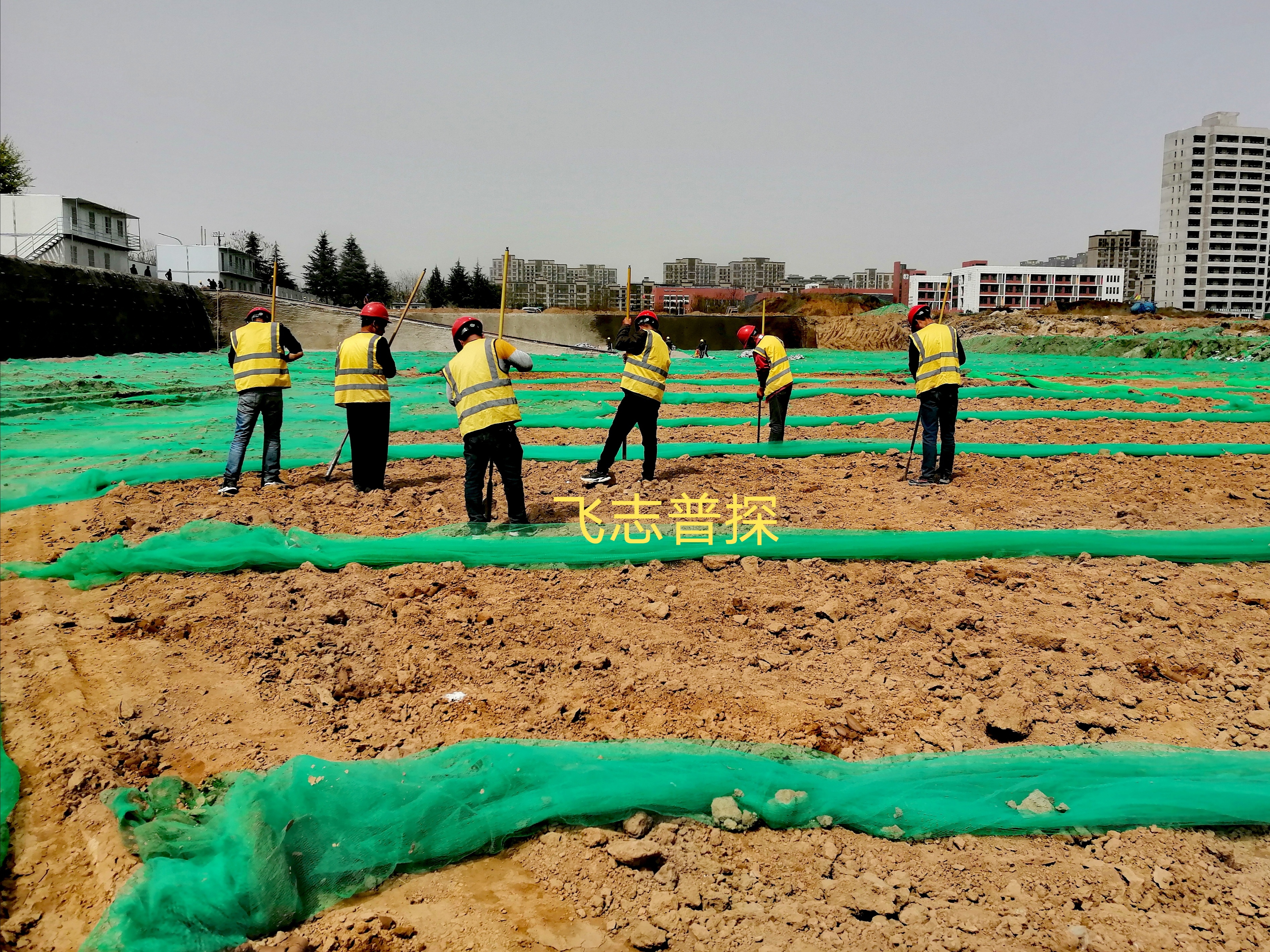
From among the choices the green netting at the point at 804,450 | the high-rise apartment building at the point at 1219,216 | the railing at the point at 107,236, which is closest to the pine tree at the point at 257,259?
the railing at the point at 107,236

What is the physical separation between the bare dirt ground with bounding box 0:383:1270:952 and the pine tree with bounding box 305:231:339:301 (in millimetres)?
68499

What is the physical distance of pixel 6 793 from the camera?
242 centimetres

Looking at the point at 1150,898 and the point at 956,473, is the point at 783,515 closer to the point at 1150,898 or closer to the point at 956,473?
the point at 956,473

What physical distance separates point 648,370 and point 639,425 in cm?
47

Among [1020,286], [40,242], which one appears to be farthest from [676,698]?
[1020,286]

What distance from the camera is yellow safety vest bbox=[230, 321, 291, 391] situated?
645 cm

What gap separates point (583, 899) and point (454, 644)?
1.71m

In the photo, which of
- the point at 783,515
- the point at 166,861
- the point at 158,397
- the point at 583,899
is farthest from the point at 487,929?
the point at 158,397

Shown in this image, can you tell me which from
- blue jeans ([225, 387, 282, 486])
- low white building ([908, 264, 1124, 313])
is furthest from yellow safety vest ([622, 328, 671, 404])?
low white building ([908, 264, 1124, 313])

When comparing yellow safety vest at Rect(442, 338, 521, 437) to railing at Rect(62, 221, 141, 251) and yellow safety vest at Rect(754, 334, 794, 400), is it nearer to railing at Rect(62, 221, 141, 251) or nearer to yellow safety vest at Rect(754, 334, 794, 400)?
yellow safety vest at Rect(754, 334, 794, 400)

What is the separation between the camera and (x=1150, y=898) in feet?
7.19

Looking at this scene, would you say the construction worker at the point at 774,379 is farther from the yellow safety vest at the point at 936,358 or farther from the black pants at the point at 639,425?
the black pants at the point at 639,425

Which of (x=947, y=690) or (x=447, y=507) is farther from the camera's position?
(x=447, y=507)

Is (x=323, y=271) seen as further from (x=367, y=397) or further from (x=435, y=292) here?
(x=367, y=397)
